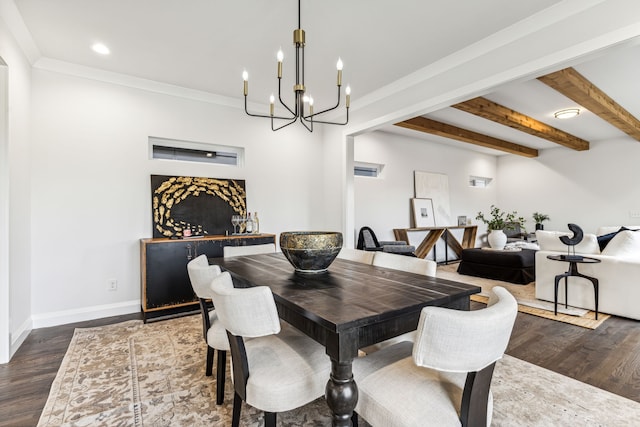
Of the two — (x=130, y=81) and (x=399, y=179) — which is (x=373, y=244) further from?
(x=130, y=81)

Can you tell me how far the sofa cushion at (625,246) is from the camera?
10.8 feet

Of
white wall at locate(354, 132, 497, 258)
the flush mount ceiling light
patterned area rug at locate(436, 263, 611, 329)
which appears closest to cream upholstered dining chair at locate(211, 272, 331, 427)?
patterned area rug at locate(436, 263, 611, 329)

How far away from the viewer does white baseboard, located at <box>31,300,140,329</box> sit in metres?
3.00

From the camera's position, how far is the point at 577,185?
276 inches

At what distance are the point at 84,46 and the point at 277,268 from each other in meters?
2.77

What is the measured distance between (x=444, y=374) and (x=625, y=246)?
3545 mm

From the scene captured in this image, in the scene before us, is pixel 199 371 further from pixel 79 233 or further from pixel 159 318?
pixel 79 233

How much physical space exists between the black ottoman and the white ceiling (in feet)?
7.69

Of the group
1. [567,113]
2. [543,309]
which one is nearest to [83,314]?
[543,309]

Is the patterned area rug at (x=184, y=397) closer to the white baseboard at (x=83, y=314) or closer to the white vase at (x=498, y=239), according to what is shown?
the white baseboard at (x=83, y=314)

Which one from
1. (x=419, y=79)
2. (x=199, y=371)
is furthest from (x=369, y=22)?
(x=199, y=371)

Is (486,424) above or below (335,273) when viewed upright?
below

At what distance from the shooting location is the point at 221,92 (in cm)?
386

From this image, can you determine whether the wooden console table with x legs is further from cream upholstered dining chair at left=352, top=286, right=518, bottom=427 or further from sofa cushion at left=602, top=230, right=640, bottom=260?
cream upholstered dining chair at left=352, top=286, right=518, bottom=427
